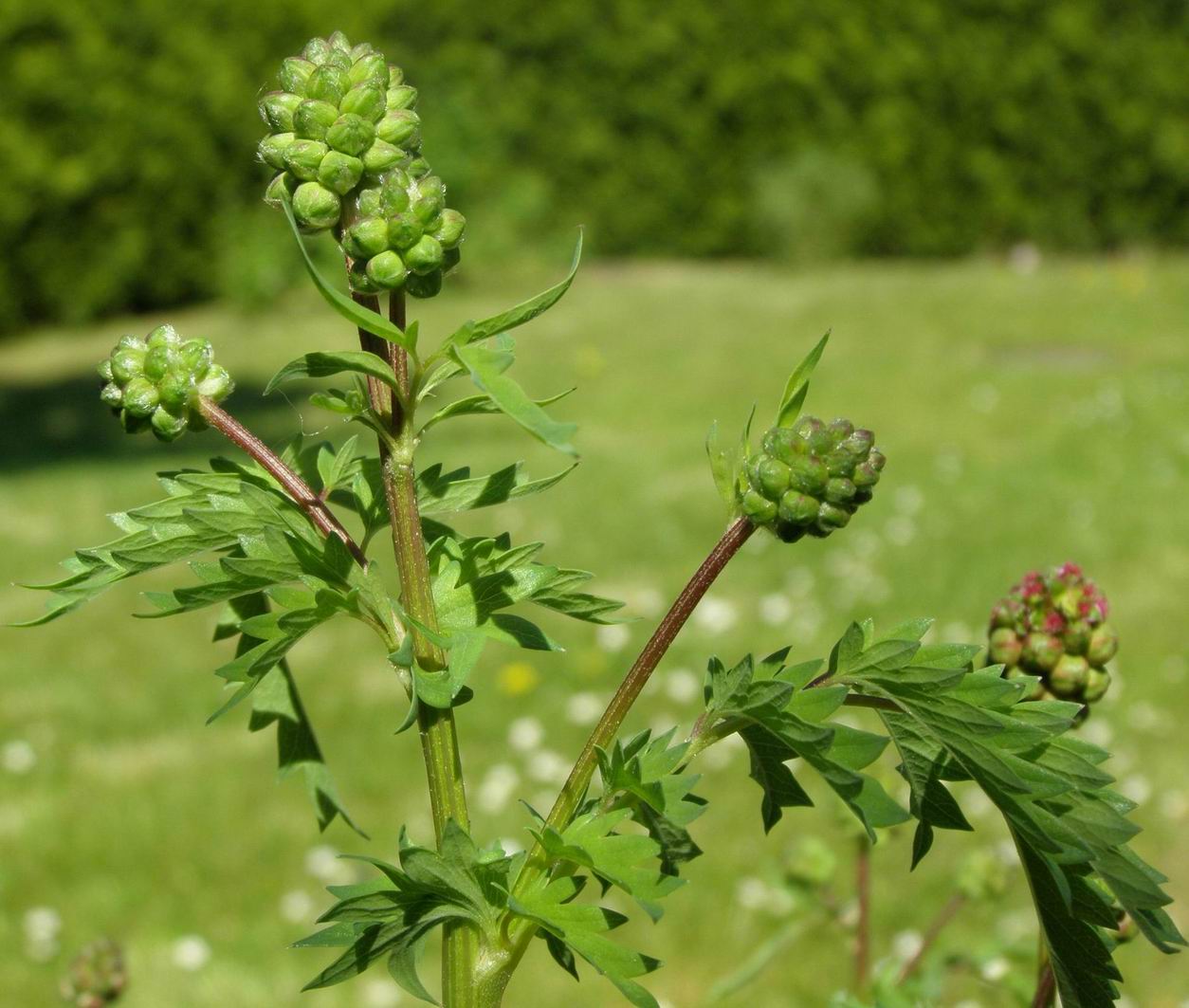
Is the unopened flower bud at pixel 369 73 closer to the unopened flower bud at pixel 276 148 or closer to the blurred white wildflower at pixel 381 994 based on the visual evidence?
the unopened flower bud at pixel 276 148

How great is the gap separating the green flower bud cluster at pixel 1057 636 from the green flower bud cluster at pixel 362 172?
23.7 inches

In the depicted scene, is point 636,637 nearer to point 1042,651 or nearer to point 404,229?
point 1042,651

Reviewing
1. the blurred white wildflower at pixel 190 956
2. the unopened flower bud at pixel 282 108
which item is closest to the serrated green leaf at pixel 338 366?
the unopened flower bud at pixel 282 108

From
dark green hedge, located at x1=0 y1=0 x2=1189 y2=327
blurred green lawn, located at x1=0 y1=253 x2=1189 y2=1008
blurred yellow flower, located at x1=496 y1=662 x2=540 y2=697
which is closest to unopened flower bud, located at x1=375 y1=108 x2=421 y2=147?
blurred green lawn, located at x1=0 y1=253 x2=1189 y2=1008

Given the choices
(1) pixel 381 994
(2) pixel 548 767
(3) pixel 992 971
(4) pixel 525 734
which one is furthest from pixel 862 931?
(4) pixel 525 734

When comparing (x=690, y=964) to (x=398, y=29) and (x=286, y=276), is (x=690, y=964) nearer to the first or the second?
(x=286, y=276)

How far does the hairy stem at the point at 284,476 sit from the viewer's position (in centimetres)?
80

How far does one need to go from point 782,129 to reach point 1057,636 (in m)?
12.6

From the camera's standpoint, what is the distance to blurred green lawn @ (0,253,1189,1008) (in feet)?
9.58

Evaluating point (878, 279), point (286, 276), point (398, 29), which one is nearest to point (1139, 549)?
point (878, 279)

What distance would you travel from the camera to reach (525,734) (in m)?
3.71

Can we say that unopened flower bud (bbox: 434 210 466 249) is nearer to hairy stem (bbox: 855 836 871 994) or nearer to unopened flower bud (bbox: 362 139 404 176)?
unopened flower bud (bbox: 362 139 404 176)

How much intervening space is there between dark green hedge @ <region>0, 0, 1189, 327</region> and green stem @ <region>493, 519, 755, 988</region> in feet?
36.7

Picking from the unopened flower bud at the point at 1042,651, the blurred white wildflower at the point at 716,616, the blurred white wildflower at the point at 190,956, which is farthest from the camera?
the blurred white wildflower at the point at 716,616
